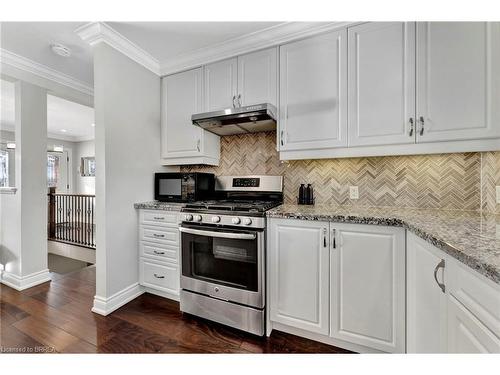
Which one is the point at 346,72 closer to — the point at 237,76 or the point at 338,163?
the point at 338,163

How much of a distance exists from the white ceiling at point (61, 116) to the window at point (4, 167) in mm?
621

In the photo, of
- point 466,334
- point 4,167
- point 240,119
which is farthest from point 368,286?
point 4,167

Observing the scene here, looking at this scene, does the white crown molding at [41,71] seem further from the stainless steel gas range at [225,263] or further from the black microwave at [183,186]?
the stainless steel gas range at [225,263]

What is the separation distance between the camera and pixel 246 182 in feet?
7.99

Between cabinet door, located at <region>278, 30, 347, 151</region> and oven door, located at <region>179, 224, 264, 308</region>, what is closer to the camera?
oven door, located at <region>179, 224, 264, 308</region>

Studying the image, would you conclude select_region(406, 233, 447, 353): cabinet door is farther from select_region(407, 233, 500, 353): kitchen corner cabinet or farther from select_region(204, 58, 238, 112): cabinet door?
select_region(204, 58, 238, 112): cabinet door

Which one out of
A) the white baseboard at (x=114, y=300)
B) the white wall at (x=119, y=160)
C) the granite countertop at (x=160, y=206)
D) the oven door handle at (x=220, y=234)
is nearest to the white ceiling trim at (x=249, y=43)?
the white wall at (x=119, y=160)

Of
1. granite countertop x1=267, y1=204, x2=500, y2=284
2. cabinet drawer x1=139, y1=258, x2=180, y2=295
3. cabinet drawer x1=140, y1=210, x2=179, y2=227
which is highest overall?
granite countertop x1=267, y1=204, x2=500, y2=284

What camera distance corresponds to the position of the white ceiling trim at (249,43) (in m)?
1.86

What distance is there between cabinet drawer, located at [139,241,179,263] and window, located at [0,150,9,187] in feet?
18.4

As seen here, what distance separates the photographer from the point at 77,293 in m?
2.37

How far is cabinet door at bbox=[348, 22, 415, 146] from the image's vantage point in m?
1.61

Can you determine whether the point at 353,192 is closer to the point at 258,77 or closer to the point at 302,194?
the point at 302,194

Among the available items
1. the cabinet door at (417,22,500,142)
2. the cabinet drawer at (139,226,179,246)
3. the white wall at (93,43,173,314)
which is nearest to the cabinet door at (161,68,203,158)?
the white wall at (93,43,173,314)
